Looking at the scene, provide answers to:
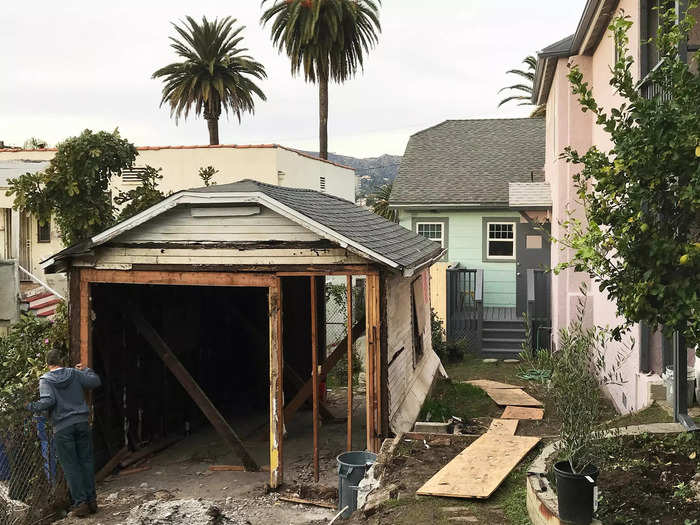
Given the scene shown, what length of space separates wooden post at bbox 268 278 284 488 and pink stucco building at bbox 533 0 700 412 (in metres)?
3.90

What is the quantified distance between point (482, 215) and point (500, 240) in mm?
1033

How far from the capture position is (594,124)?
A: 1509 centimetres

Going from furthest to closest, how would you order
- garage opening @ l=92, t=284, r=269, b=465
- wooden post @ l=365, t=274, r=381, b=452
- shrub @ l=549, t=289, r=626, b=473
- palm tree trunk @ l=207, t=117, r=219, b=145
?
palm tree trunk @ l=207, t=117, r=219, b=145, garage opening @ l=92, t=284, r=269, b=465, wooden post @ l=365, t=274, r=381, b=452, shrub @ l=549, t=289, r=626, b=473

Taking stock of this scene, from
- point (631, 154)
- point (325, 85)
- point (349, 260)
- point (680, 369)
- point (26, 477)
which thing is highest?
point (325, 85)

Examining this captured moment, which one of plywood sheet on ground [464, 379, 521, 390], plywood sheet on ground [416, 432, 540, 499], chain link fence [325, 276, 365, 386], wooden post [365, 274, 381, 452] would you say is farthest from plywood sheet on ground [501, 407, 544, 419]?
chain link fence [325, 276, 365, 386]

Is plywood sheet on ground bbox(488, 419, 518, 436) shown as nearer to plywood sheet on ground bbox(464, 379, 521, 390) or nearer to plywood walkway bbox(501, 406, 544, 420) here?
plywood walkway bbox(501, 406, 544, 420)

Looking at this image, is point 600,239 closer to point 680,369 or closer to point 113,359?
point 680,369

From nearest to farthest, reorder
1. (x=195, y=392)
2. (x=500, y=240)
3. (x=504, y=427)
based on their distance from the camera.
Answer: (x=504, y=427) → (x=195, y=392) → (x=500, y=240)

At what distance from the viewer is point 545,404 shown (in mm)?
13320

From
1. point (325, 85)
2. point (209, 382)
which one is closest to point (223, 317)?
point (209, 382)

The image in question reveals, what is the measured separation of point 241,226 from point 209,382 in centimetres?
520

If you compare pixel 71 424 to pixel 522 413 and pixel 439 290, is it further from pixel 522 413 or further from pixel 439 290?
pixel 439 290

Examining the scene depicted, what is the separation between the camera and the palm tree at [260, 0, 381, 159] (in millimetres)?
31422

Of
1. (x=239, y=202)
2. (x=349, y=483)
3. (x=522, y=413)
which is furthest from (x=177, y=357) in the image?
(x=522, y=413)
